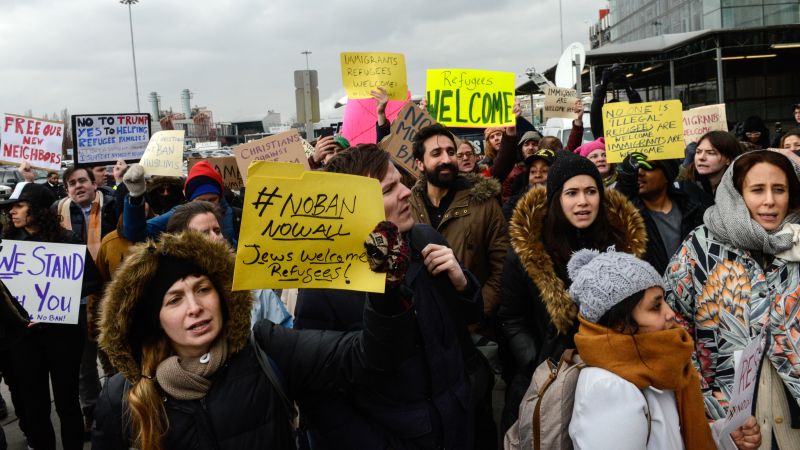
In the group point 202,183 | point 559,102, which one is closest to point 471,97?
point 559,102

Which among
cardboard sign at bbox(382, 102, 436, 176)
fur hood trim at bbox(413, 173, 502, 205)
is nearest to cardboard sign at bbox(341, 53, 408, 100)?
cardboard sign at bbox(382, 102, 436, 176)

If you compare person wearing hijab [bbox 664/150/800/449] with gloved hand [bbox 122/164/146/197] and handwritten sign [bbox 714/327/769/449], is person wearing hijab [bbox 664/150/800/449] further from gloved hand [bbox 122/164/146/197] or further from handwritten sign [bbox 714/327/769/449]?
gloved hand [bbox 122/164/146/197]

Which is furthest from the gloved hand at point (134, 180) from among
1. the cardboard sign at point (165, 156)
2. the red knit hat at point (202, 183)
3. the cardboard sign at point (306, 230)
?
the cardboard sign at point (306, 230)

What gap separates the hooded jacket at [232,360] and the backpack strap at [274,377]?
1cm

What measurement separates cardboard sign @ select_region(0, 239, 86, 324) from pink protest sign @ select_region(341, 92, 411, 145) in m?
2.64

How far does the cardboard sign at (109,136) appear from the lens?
6.58m

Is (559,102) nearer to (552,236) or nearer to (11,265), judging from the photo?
(552,236)

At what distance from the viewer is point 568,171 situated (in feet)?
10.5

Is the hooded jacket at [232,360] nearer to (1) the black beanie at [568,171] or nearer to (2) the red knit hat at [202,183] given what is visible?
(1) the black beanie at [568,171]

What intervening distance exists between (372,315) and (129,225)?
3035 mm

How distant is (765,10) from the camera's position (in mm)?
21219

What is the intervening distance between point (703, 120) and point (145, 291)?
6369 mm

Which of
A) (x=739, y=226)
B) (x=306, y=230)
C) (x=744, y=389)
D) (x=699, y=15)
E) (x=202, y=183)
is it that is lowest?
(x=744, y=389)

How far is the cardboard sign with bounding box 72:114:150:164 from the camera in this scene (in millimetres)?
6578
